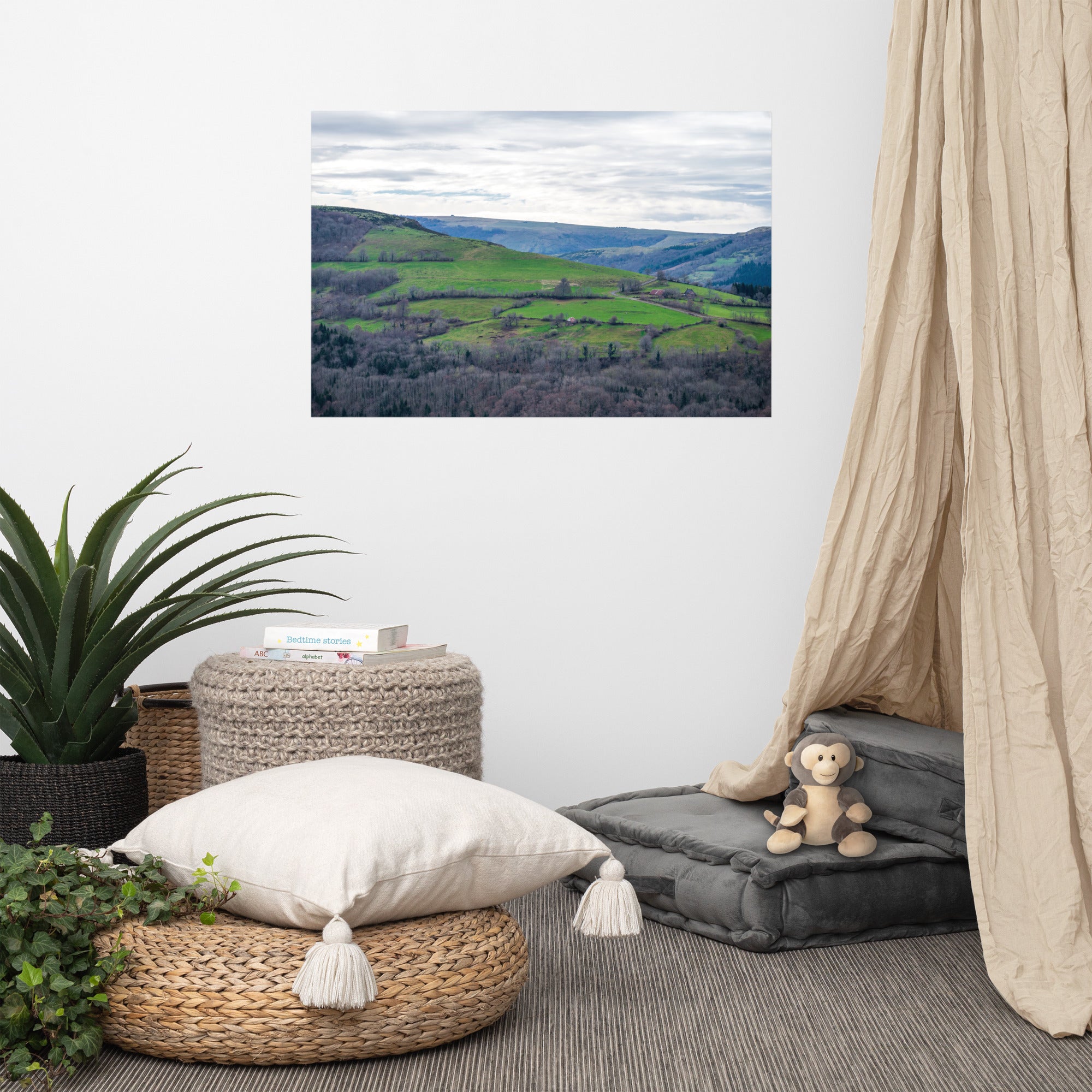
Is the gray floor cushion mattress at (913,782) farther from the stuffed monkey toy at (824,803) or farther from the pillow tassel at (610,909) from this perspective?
the pillow tassel at (610,909)

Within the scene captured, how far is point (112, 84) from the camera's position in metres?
2.74

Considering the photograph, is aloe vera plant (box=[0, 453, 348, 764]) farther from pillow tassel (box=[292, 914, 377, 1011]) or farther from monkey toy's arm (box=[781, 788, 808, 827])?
monkey toy's arm (box=[781, 788, 808, 827])

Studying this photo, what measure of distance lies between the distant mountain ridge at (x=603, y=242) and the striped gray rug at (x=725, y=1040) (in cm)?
167

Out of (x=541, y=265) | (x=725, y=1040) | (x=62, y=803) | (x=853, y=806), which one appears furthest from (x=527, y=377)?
(x=725, y=1040)

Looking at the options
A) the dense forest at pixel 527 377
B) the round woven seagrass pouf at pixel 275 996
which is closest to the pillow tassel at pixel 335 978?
the round woven seagrass pouf at pixel 275 996

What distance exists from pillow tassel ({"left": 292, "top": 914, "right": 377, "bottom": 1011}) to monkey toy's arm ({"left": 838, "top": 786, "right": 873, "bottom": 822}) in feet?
3.16

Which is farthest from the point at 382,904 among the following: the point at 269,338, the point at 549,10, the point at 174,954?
the point at 549,10

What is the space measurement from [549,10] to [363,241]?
29.0 inches

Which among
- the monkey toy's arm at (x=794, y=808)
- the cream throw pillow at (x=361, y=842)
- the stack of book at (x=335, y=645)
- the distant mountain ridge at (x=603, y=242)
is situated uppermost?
the distant mountain ridge at (x=603, y=242)

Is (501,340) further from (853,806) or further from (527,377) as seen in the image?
(853,806)

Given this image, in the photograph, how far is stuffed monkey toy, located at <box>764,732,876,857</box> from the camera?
1.96 m

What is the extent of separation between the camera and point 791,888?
6.24ft

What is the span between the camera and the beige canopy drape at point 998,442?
1681 mm

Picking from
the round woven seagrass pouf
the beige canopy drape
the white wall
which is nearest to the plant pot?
the round woven seagrass pouf
